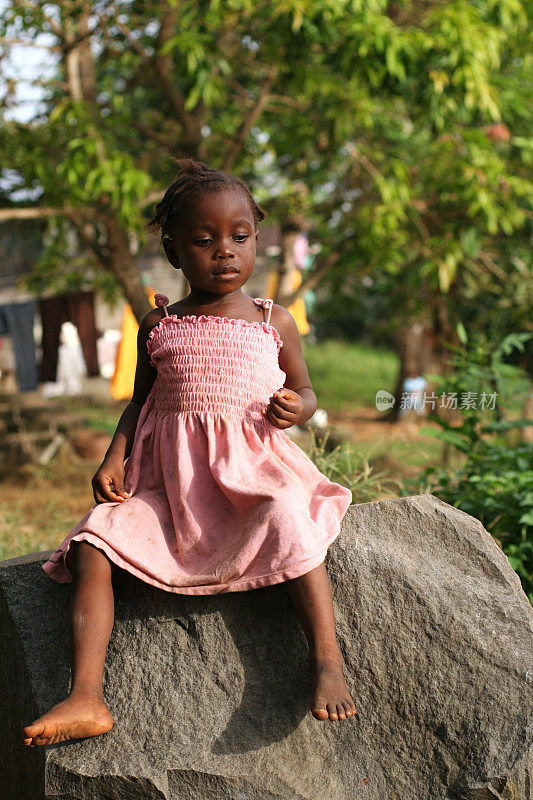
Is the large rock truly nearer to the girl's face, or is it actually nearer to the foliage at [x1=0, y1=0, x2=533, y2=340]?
the girl's face

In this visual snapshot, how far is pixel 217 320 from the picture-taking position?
2297mm

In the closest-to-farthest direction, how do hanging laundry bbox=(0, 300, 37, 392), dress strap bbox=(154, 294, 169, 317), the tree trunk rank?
dress strap bbox=(154, 294, 169, 317) → the tree trunk → hanging laundry bbox=(0, 300, 37, 392)

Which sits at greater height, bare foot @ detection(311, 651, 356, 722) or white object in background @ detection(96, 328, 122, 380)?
bare foot @ detection(311, 651, 356, 722)

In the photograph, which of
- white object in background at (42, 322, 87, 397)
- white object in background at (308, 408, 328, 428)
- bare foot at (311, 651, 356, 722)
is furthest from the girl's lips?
white object in background at (42, 322, 87, 397)

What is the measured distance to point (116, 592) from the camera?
218cm

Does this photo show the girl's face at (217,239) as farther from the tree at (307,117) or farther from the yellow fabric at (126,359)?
the yellow fabric at (126,359)

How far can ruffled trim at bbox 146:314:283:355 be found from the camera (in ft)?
7.54

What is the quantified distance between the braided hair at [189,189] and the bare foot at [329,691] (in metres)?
1.29

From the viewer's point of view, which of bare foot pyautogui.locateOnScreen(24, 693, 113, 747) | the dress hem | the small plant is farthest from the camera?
the small plant

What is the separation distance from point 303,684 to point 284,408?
0.74 meters

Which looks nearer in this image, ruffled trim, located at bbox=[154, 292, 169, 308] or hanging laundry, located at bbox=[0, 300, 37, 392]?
ruffled trim, located at bbox=[154, 292, 169, 308]

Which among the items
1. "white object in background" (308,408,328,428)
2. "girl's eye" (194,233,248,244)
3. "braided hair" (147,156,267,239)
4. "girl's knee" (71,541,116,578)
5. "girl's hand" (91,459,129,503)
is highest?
"braided hair" (147,156,267,239)

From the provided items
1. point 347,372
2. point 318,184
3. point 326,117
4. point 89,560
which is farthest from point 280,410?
point 347,372

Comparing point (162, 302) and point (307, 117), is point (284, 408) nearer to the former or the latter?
A: point (162, 302)
